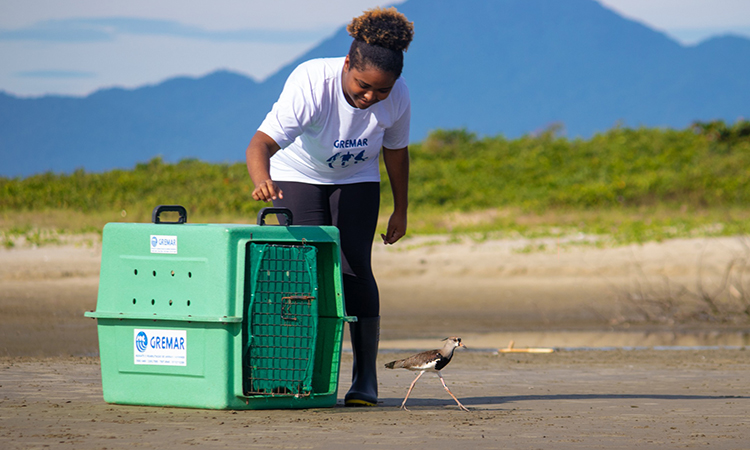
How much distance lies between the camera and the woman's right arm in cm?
341

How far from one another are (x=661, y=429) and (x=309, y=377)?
4.69 ft

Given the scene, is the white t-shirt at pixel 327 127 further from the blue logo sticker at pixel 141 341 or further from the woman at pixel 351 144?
the blue logo sticker at pixel 141 341

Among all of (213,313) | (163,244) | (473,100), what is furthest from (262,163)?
(473,100)

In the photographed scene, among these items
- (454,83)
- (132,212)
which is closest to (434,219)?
(132,212)

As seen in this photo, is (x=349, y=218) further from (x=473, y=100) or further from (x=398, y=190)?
(x=473, y=100)

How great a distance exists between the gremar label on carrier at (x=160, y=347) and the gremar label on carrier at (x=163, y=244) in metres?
0.33

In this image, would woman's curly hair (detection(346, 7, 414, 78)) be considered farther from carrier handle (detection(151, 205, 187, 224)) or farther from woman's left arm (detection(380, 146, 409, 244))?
carrier handle (detection(151, 205, 187, 224))

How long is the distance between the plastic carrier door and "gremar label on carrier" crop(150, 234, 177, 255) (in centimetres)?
34

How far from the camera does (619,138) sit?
23047mm

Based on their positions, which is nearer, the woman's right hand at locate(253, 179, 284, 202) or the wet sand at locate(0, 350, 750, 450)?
the wet sand at locate(0, 350, 750, 450)

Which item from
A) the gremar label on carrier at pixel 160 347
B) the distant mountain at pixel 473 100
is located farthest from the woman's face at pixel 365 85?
the distant mountain at pixel 473 100

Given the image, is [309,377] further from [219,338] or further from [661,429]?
[661,429]

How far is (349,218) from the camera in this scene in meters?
4.01

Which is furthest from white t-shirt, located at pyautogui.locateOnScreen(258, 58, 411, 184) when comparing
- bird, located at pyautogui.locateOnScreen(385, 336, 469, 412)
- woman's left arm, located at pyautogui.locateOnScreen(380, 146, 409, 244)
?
bird, located at pyautogui.locateOnScreen(385, 336, 469, 412)
